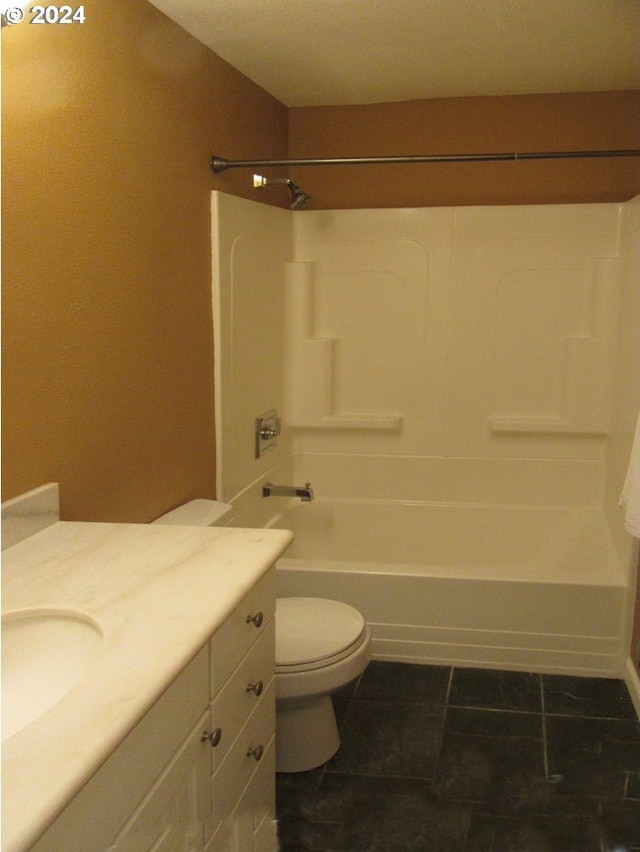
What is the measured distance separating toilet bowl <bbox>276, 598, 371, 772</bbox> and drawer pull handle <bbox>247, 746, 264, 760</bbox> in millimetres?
422

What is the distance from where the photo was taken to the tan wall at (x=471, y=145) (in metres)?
3.48

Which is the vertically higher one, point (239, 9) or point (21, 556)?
point (239, 9)

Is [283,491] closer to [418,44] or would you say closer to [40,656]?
[418,44]

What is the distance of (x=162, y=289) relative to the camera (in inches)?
95.4

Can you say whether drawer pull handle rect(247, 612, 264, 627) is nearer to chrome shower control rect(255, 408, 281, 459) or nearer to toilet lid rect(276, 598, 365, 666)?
toilet lid rect(276, 598, 365, 666)

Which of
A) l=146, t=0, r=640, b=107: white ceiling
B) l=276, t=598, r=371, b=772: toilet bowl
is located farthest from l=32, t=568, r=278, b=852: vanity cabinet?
l=146, t=0, r=640, b=107: white ceiling

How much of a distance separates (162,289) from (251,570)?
1.16m

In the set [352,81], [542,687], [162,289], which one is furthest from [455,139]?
[542,687]

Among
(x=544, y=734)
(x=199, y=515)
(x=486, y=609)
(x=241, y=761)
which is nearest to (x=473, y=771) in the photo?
(x=544, y=734)

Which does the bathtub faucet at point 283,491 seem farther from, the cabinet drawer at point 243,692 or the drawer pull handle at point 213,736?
the drawer pull handle at point 213,736

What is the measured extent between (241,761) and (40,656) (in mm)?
499

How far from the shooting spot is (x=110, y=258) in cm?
211

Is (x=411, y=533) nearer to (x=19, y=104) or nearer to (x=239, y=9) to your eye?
(x=239, y=9)

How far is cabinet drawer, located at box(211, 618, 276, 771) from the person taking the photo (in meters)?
1.51
